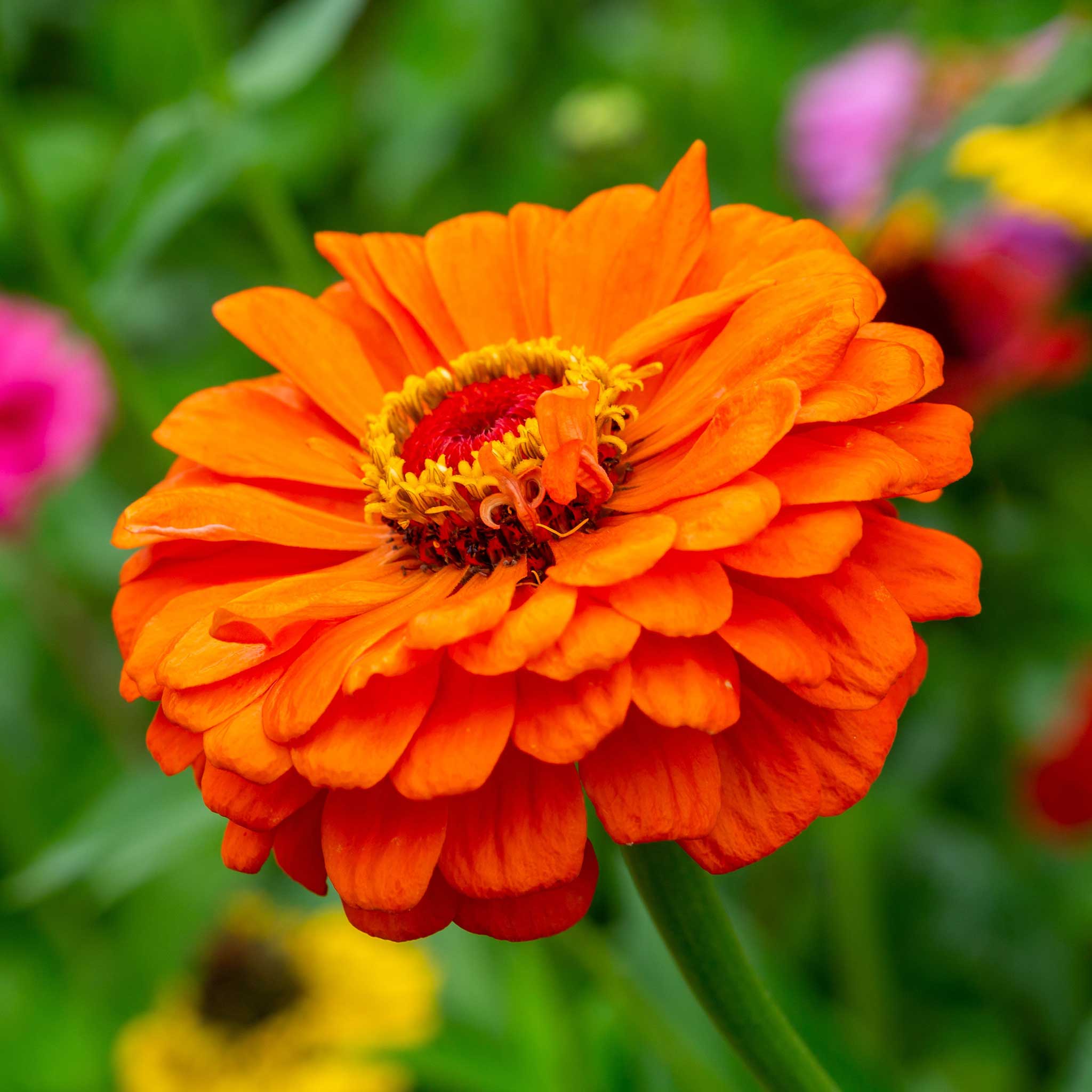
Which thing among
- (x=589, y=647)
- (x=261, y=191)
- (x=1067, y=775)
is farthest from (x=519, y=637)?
(x=1067, y=775)

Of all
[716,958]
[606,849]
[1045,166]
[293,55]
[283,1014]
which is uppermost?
[293,55]

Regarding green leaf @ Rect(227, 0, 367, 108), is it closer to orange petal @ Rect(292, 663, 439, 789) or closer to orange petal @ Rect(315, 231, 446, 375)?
orange petal @ Rect(315, 231, 446, 375)

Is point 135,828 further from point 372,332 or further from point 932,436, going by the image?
point 932,436

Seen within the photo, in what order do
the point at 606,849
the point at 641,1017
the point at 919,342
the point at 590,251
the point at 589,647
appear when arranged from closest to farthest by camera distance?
the point at 589,647, the point at 919,342, the point at 590,251, the point at 641,1017, the point at 606,849

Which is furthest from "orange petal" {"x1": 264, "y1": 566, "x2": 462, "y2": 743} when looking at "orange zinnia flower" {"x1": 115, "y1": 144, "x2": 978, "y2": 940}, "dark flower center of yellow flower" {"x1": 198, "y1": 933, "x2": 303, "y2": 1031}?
"dark flower center of yellow flower" {"x1": 198, "y1": 933, "x2": 303, "y2": 1031}

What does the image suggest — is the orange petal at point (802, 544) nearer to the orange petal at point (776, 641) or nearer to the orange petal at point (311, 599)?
the orange petal at point (776, 641)

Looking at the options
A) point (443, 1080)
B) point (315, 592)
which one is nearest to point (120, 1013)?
point (443, 1080)

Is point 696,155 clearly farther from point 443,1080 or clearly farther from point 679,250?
point 443,1080
